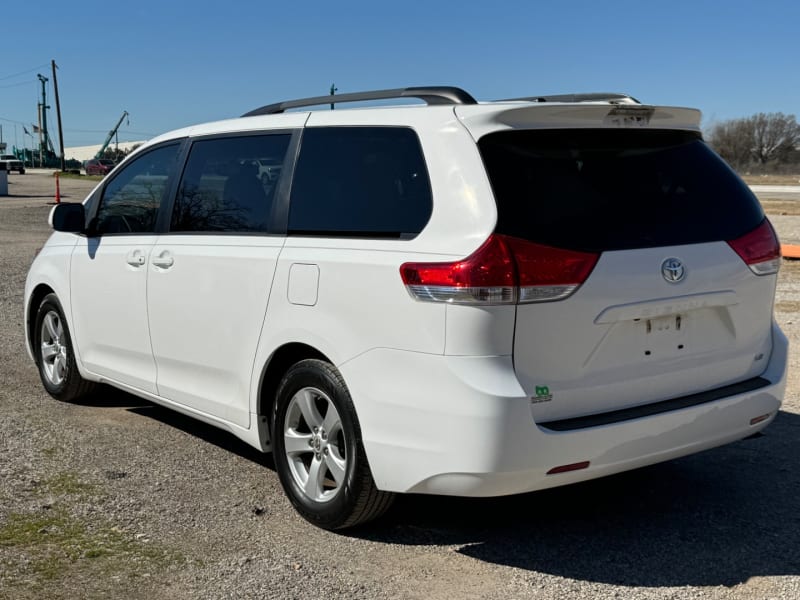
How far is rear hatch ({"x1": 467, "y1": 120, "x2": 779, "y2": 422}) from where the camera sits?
361cm

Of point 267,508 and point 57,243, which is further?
point 57,243

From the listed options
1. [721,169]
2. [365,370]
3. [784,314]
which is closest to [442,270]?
[365,370]

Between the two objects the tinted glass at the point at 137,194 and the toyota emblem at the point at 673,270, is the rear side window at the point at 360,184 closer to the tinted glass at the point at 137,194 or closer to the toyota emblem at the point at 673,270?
the toyota emblem at the point at 673,270

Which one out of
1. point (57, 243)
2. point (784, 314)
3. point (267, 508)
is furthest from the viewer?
point (784, 314)

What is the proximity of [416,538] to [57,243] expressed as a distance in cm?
358

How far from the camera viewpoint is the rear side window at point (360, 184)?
12.8ft

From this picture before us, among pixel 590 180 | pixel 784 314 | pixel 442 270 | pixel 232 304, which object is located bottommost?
pixel 784 314

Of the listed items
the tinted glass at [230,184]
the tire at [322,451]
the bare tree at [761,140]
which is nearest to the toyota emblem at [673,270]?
the tire at [322,451]

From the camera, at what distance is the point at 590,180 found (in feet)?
12.5

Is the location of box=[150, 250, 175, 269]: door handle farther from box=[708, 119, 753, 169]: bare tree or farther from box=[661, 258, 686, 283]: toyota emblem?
box=[708, 119, 753, 169]: bare tree

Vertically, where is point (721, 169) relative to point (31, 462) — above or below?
above

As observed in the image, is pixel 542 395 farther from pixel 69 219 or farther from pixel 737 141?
pixel 737 141

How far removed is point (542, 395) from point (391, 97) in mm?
1642

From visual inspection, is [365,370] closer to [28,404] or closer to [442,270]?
[442,270]
